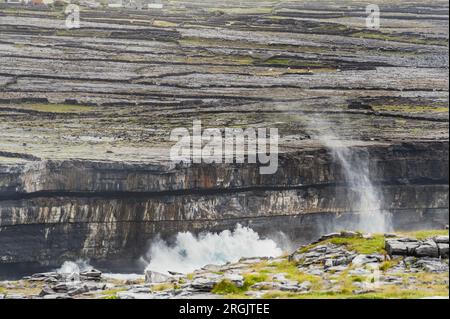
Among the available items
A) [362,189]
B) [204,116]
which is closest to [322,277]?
[362,189]

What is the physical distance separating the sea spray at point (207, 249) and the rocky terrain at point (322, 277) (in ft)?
39.8

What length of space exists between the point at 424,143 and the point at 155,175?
56.2ft

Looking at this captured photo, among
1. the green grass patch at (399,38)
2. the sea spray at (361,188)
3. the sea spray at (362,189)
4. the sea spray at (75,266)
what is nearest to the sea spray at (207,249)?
the sea spray at (75,266)

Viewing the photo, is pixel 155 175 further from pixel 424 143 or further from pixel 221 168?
pixel 424 143

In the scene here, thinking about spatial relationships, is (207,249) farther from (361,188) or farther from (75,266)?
(361,188)

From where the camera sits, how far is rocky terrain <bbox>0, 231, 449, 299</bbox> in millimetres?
34438

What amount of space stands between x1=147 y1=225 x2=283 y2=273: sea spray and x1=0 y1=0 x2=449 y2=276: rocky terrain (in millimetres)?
721

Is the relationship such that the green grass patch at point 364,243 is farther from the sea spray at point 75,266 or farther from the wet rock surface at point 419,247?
the sea spray at point 75,266

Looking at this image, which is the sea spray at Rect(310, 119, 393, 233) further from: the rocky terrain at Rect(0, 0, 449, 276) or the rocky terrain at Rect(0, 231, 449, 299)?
the rocky terrain at Rect(0, 231, 449, 299)

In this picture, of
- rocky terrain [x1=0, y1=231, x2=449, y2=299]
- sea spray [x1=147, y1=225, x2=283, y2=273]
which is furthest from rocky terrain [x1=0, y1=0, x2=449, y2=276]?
rocky terrain [x1=0, y1=231, x2=449, y2=299]

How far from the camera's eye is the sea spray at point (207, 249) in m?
56.5

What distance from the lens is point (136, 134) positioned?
66125 mm

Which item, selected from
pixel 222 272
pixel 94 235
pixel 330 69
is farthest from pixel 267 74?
pixel 222 272

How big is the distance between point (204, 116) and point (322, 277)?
34.6 metres
